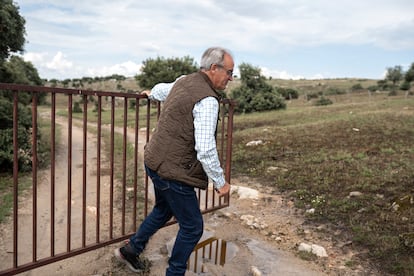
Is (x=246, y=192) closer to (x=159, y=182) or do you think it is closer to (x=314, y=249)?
(x=314, y=249)

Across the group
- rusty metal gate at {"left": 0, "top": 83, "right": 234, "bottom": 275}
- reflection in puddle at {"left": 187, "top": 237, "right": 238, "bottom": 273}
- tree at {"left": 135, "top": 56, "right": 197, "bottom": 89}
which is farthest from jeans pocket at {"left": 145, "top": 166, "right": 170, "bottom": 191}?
tree at {"left": 135, "top": 56, "right": 197, "bottom": 89}

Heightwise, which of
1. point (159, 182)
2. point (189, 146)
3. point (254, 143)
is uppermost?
point (189, 146)

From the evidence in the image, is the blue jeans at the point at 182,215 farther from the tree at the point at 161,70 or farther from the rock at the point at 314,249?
the tree at the point at 161,70

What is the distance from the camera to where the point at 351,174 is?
6.58 metres

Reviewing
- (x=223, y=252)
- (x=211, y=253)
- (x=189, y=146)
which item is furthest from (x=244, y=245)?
(x=189, y=146)

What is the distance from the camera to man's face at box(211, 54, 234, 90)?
2.61 meters

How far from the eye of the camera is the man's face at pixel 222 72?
8.55ft

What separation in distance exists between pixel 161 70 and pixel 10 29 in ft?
82.1

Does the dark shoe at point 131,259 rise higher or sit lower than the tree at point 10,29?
lower

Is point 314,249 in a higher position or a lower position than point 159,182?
lower

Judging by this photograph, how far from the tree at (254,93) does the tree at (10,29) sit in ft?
47.8

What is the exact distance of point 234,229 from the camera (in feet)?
14.7

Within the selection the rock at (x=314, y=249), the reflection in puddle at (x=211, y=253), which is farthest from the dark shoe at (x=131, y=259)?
the rock at (x=314, y=249)

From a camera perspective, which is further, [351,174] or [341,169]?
[341,169]
